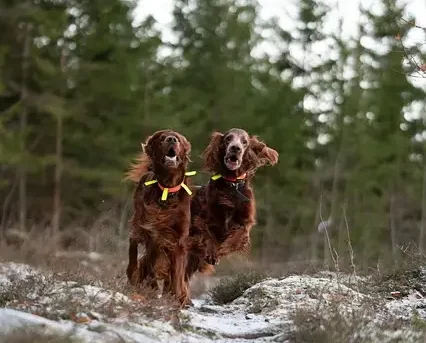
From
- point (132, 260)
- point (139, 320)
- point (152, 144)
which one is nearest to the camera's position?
point (139, 320)

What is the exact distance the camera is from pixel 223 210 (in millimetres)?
7766

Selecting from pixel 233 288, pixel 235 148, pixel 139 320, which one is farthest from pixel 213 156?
pixel 139 320

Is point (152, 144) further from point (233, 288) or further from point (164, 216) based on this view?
point (233, 288)

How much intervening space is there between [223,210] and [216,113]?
1736 centimetres

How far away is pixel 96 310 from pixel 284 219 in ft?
74.1

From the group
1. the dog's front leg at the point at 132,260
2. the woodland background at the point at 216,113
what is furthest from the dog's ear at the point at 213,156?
the woodland background at the point at 216,113

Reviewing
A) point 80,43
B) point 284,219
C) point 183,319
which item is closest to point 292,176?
point 284,219

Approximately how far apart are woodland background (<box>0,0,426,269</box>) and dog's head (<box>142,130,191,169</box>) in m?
12.2

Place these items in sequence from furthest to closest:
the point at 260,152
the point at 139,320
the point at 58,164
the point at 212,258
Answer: the point at 58,164 → the point at 260,152 → the point at 212,258 → the point at 139,320

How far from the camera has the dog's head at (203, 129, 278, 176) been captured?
778 centimetres

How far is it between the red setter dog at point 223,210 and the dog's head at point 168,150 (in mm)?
763

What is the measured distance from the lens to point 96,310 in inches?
206

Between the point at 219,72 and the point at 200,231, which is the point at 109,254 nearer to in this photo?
the point at 200,231

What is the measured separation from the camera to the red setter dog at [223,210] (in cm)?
769
